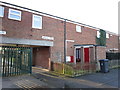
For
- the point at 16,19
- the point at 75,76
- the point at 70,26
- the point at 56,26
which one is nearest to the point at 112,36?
the point at 70,26

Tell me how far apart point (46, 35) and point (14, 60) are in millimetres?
4146

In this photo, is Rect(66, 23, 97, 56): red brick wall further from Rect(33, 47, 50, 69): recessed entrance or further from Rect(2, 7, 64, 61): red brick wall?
Rect(33, 47, 50, 69): recessed entrance

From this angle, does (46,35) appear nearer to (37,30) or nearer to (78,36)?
(37,30)

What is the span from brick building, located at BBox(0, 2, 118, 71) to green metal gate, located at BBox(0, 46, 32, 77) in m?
0.62

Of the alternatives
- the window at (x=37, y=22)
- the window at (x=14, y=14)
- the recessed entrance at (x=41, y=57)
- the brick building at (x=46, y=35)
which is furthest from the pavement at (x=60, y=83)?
the window at (x=37, y=22)

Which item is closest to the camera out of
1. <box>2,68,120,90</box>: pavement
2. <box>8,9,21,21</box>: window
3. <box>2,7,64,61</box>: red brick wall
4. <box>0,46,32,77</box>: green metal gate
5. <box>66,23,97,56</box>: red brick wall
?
<box>2,68,120,90</box>: pavement

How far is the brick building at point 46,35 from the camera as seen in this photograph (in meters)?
10.1

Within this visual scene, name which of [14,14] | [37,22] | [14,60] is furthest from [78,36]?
[14,60]

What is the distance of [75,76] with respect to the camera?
30.5ft

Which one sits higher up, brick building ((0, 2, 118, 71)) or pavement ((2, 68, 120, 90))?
brick building ((0, 2, 118, 71))

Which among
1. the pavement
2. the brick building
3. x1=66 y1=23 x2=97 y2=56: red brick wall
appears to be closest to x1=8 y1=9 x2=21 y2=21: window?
the brick building

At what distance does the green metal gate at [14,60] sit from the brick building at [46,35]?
62cm

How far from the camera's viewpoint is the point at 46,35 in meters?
12.4

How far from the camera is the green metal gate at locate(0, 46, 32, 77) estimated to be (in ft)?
31.0
